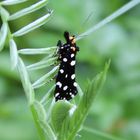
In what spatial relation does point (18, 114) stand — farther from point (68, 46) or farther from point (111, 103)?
point (68, 46)

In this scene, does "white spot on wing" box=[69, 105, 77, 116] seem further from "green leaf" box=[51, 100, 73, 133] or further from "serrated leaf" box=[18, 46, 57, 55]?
"serrated leaf" box=[18, 46, 57, 55]

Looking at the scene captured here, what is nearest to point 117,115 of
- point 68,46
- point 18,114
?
point 18,114

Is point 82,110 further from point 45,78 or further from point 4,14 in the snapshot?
point 4,14

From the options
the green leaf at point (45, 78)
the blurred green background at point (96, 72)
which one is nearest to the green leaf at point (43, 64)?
the green leaf at point (45, 78)

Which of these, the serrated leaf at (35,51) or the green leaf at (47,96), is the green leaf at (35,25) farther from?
the green leaf at (47,96)

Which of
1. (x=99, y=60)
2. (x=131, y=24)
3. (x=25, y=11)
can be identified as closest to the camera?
(x=25, y=11)

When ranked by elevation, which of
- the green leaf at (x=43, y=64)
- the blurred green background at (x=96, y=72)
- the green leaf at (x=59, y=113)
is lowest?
the green leaf at (x=59, y=113)
